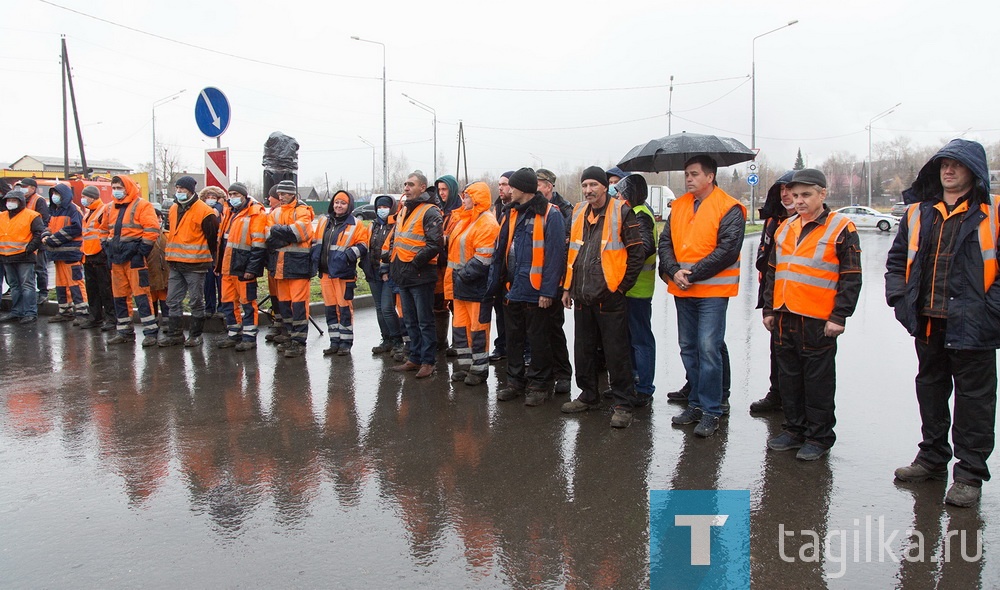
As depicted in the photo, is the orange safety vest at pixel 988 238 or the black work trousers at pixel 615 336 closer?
the orange safety vest at pixel 988 238

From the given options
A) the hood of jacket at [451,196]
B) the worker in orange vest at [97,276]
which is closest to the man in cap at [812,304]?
the hood of jacket at [451,196]

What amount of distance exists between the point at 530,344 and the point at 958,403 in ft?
11.3

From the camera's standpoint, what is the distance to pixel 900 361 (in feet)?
26.5

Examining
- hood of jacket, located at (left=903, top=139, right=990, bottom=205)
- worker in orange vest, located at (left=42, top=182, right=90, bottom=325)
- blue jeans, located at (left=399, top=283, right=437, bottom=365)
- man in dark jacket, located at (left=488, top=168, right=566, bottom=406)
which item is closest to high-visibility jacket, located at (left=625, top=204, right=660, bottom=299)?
man in dark jacket, located at (left=488, top=168, right=566, bottom=406)

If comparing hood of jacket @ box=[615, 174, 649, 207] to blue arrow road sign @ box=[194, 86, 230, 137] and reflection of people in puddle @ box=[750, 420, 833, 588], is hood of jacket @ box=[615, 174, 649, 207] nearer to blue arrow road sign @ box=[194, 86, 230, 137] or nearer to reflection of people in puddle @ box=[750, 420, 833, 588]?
reflection of people in puddle @ box=[750, 420, 833, 588]

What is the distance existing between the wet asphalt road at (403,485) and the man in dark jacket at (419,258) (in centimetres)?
54

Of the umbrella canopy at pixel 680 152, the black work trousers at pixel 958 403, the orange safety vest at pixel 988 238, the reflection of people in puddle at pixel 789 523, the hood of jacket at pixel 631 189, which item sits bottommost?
the reflection of people in puddle at pixel 789 523

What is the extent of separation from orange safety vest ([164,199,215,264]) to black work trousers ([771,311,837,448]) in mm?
7073

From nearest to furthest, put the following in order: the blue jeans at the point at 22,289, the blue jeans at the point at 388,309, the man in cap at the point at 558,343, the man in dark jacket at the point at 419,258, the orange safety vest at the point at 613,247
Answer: the orange safety vest at the point at 613,247
the man in cap at the point at 558,343
the man in dark jacket at the point at 419,258
the blue jeans at the point at 388,309
the blue jeans at the point at 22,289

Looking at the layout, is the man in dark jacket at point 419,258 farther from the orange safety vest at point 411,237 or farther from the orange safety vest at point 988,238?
the orange safety vest at point 988,238

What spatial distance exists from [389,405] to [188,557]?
2.95 meters

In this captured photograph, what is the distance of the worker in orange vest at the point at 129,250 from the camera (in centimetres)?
937

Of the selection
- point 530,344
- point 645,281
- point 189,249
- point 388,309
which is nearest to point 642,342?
point 645,281

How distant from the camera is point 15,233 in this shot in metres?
11.3
